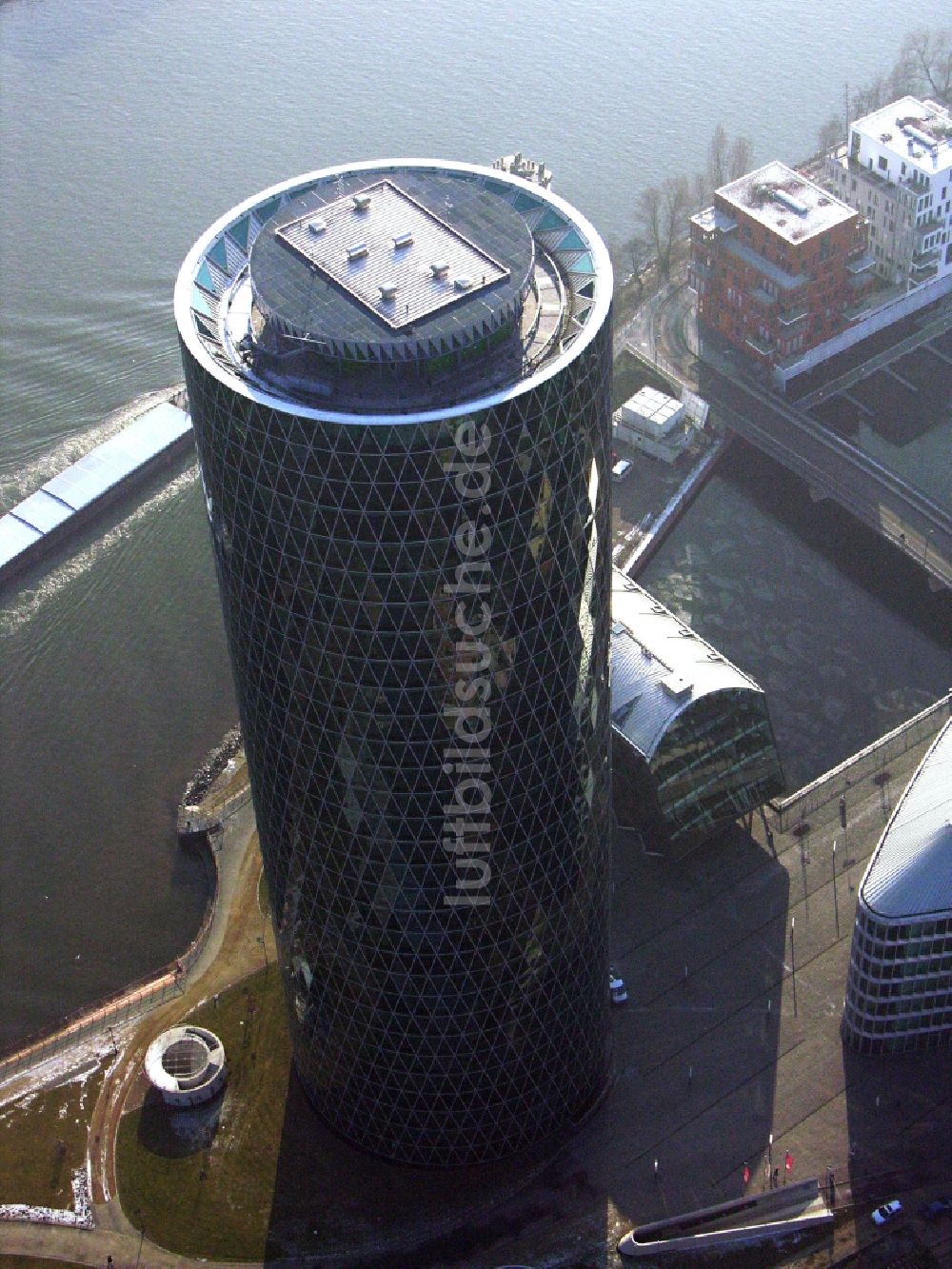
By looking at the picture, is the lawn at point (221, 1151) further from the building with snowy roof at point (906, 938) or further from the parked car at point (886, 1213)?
the building with snowy roof at point (906, 938)

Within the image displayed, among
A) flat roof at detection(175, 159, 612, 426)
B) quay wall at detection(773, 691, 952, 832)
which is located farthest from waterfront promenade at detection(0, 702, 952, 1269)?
flat roof at detection(175, 159, 612, 426)

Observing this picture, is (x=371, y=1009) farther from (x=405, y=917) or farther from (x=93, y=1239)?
(x=93, y=1239)

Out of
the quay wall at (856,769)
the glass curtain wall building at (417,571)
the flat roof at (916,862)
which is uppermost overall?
the glass curtain wall building at (417,571)

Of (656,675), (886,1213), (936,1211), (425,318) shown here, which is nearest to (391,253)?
(425,318)

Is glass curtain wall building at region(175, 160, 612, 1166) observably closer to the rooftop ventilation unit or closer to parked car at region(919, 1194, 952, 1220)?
the rooftop ventilation unit

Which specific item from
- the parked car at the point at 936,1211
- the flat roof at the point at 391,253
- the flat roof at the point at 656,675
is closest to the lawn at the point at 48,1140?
the flat roof at the point at 656,675
